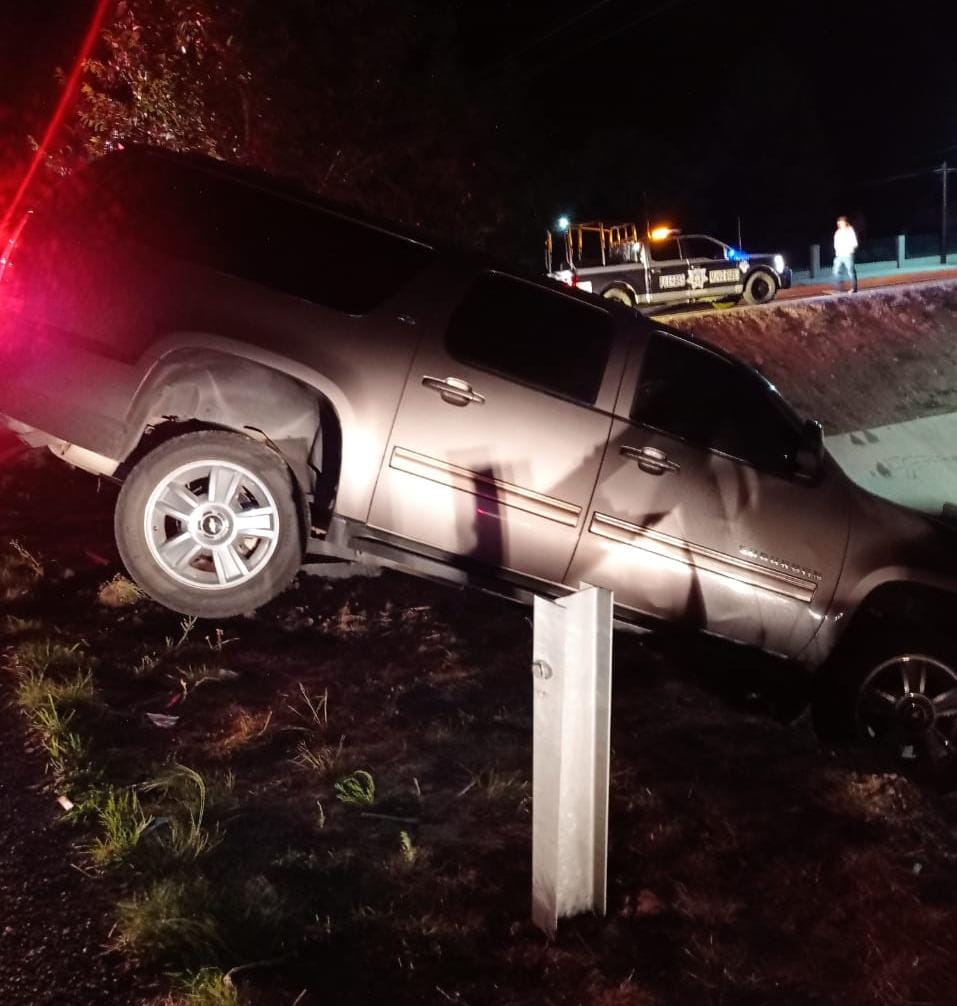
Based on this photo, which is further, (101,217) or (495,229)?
(495,229)

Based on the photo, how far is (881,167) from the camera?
52.2 meters

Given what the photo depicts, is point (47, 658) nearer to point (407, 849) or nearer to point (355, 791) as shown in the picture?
point (355, 791)

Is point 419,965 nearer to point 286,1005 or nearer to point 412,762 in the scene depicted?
point 286,1005

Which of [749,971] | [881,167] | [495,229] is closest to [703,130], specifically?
[881,167]

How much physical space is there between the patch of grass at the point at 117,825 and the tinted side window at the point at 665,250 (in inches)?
656

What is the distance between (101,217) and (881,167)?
56.0 metres

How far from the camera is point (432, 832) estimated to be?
3141 millimetres

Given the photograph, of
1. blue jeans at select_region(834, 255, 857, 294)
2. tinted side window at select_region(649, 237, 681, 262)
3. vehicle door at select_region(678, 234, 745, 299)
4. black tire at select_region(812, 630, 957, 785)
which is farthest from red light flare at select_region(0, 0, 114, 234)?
blue jeans at select_region(834, 255, 857, 294)

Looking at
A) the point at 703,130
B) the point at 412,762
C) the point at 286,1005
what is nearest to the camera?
the point at 286,1005

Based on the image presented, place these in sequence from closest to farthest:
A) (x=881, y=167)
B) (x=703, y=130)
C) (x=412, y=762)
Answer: (x=412, y=762)
(x=703, y=130)
(x=881, y=167)

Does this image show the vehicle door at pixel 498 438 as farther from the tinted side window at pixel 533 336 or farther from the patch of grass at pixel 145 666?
the patch of grass at pixel 145 666

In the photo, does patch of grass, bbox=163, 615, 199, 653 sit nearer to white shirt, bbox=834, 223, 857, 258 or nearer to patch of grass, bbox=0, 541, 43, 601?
patch of grass, bbox=0, 541, 43, 601

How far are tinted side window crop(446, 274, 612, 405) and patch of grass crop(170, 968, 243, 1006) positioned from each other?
2684mm

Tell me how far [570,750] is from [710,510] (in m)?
2.25
